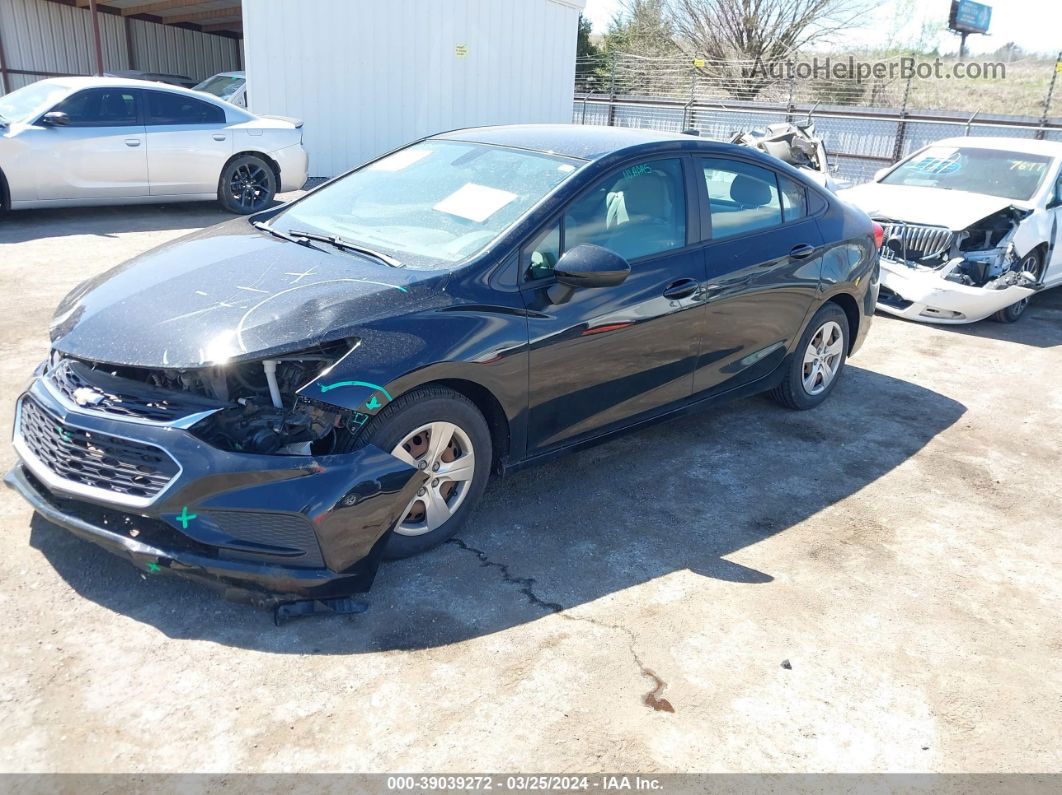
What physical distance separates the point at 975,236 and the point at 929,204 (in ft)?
1.79

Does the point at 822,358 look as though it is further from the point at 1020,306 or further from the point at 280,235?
the point at 1020,306

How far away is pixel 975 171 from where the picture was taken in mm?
8805

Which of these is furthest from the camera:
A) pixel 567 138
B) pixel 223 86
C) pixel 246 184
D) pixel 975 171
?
pixel 223 86

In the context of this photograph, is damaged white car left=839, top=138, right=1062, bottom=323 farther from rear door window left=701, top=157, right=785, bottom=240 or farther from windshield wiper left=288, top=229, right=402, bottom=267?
windshield wiper left=288, top=229, right=402, bottom=267

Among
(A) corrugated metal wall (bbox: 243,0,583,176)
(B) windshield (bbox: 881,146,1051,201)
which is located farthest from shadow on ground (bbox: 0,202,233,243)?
(B) windshield (bbox: 881,146,1051,201)

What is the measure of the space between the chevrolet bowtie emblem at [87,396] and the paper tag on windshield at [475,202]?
1.71 metres

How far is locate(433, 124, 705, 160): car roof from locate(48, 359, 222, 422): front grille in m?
2.14

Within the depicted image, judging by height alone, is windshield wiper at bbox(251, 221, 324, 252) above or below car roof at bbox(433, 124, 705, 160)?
below

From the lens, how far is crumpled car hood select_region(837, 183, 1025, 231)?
795cm

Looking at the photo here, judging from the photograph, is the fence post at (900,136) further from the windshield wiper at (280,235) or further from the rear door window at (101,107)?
the windshield wiper at (280,235)

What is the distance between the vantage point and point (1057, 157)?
853 cm

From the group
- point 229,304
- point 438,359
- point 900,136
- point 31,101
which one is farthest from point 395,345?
point 900,136

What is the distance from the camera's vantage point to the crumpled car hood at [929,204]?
26.1 ft

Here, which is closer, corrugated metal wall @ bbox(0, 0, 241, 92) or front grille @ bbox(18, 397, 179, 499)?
front grille @ bbox(18, 397, 179, 499)
